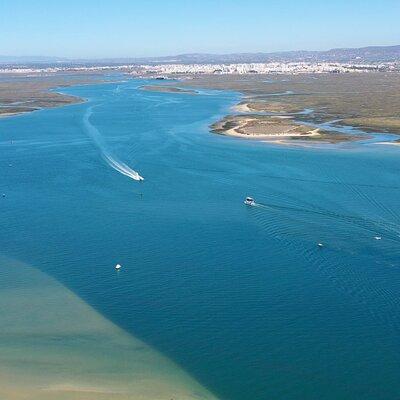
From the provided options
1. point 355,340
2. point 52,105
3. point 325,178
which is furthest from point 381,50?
point 355,340

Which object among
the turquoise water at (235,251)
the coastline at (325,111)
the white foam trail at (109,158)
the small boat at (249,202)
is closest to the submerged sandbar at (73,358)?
the turquoise water at (235,251)

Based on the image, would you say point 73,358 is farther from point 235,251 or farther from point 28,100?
point 28,100

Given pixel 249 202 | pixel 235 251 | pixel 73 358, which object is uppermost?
pixel 249 202

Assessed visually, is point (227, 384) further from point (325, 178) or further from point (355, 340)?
point (325, 178)

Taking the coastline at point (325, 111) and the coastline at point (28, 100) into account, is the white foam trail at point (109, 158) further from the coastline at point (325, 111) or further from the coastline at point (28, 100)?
the coastline at point (28, 100)

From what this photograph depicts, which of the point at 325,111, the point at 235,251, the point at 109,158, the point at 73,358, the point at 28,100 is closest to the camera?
the point at 73,358

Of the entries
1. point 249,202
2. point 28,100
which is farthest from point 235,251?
point 28,100
